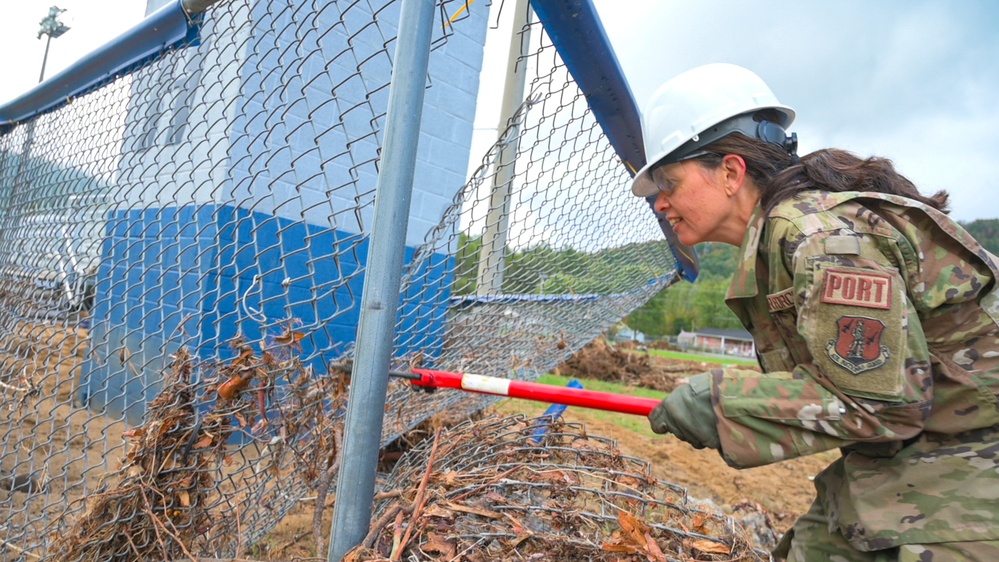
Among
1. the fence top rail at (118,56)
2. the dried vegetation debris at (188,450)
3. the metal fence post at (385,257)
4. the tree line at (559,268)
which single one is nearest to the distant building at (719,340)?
the tree line at (559,268)

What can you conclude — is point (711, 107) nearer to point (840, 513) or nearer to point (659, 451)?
point (840, 513)

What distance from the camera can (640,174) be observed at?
5.19ft

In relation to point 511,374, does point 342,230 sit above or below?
above

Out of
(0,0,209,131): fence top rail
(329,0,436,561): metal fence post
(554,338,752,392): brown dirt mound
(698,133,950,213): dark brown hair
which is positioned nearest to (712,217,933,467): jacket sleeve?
(698,133,950,213): dark brown hair

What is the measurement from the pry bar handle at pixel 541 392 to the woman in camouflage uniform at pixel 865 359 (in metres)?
0.12

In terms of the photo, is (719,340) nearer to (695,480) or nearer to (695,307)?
(695,307)

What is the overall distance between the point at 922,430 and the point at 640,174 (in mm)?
866

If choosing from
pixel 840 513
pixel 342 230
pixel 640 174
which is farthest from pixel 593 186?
pixel 342 230

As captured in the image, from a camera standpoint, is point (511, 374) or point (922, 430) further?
point (511, 374)

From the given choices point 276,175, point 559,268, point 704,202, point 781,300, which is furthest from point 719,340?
point 781,300

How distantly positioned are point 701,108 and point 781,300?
530 millimetres

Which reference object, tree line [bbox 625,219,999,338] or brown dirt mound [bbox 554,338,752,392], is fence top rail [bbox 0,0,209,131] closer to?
A: brown dirt mound [bbox 554,338,752,392]

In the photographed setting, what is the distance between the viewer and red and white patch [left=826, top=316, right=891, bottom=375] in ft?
3.48

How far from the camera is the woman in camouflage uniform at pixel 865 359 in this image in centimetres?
109
